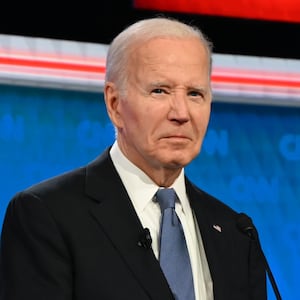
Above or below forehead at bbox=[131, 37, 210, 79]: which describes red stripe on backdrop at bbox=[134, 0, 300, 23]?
above

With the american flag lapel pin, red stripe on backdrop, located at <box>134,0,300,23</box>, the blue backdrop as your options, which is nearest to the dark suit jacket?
the american flag lapel pin

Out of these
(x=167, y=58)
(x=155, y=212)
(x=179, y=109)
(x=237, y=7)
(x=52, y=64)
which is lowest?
(x=155, y=212)

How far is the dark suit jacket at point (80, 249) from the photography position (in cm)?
175

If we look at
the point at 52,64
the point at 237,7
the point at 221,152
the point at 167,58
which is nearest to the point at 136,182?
the point at 167,58

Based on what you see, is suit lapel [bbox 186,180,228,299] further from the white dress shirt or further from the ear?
the ear

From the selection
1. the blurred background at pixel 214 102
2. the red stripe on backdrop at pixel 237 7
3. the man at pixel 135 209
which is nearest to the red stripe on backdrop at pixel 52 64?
the blurred background at pixel 214 102

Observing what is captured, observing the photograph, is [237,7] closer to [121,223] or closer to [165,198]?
[165,198]

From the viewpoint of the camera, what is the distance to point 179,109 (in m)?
1.89

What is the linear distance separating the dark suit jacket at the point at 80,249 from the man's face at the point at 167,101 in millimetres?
141

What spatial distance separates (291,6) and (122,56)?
1.37m

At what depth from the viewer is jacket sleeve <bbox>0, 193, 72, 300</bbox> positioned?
1.73 metres

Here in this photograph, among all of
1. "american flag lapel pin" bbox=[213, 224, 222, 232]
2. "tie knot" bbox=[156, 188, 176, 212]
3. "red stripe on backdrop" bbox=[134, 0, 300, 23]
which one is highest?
"red stripe on backdrop" bbox=[134, 0, 300, 23]

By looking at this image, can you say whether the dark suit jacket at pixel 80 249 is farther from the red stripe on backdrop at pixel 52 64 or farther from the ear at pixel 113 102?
the red stripe on backdrop at pixel 52 64

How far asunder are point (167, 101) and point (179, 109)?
4cm
